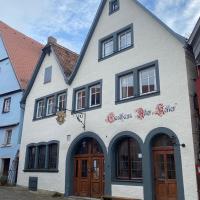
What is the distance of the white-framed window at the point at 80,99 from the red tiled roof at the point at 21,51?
270 inches

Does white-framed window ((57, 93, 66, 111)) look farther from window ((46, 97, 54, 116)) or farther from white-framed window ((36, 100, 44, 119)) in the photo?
white-framed window ((36, 100, 44, 119))

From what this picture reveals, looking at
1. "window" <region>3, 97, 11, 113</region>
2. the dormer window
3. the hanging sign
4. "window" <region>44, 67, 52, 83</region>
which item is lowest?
the hanging sign

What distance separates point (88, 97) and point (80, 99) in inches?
35.9

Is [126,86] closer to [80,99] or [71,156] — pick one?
[80,99]

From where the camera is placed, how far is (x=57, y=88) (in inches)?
727

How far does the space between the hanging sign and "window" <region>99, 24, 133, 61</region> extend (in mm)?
3533

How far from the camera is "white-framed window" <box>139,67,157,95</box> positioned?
13.3 metres

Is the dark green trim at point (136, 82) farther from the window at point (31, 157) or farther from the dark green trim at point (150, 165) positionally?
the window at point (31, 157)

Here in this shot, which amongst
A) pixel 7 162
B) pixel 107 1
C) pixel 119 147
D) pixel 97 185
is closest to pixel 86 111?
pixel 119 147

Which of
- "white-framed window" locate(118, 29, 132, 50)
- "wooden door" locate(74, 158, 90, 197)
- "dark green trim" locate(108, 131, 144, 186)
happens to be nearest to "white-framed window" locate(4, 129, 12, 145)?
"wooden door" locate(74, 158, 90, 197)

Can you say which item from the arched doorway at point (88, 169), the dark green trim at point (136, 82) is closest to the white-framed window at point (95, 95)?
the dark green trim at point (136, 82)

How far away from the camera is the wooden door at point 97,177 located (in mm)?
14320

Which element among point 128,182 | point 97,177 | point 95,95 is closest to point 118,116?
point 95,95

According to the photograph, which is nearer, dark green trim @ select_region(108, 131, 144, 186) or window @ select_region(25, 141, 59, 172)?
dark green trim @ select_region(108, 131, 144, 186)
